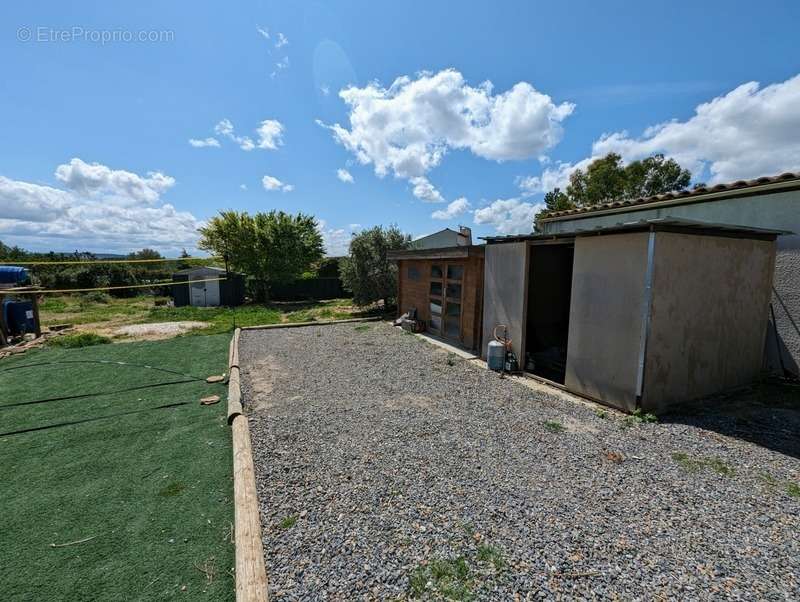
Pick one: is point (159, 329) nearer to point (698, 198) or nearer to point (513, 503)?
point (513, 503)

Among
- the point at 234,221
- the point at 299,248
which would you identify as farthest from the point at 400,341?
the point at 234,221

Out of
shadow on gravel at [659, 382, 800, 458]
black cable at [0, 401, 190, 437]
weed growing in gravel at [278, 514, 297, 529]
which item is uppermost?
shadow on gravel at [659, 382, 800, 458]

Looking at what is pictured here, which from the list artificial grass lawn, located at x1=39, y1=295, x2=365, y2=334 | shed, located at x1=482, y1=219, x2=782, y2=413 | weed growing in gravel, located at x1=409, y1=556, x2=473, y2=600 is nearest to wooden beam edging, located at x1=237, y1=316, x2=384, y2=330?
artificial grass lawn, located at x1=39, y1=295, x2=365, y2=334

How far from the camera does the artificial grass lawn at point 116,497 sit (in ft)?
7.06

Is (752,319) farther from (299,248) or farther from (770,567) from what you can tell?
(299,248)

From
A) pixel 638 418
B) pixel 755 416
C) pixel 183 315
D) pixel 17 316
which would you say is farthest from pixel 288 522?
pixel 183 315

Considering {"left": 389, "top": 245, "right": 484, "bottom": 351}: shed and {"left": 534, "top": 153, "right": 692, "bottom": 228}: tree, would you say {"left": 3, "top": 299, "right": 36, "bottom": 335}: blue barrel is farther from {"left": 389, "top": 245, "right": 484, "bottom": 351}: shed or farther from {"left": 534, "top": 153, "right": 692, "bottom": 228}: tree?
{"left": 534, "top": 153, "right": 692, "bottom": 228}: tree

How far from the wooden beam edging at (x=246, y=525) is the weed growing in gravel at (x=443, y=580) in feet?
2.79

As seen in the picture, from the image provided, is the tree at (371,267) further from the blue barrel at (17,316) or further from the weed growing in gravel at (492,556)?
the weed growing in gravel at (492,556)

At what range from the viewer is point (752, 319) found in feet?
17.5

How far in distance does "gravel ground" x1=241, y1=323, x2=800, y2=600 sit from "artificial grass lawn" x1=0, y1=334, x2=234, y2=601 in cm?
45

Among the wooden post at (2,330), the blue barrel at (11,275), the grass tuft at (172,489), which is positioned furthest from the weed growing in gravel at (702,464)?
the blue barrel at (11,275)

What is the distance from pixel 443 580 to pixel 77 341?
36.6 feet

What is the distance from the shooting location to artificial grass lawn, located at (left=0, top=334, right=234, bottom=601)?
2.15m
